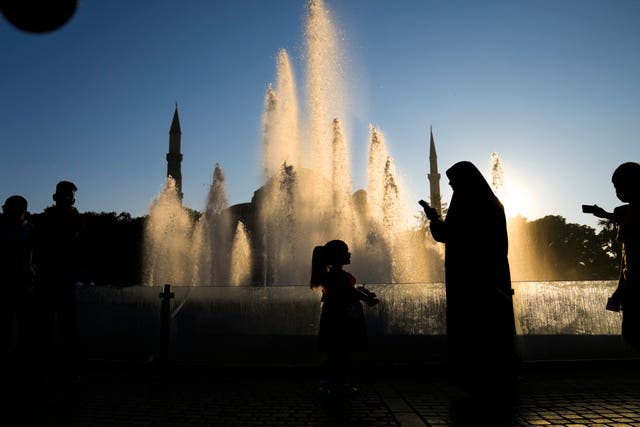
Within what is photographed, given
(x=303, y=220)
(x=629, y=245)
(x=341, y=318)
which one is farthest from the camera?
(x=303, y=220)

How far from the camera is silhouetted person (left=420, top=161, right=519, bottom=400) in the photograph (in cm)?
442

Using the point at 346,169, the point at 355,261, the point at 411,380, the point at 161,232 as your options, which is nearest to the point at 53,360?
the point at 411,380

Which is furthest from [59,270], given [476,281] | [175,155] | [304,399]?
[175,155]

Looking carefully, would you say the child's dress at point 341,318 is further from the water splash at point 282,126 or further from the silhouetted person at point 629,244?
the water splash at point 282,126

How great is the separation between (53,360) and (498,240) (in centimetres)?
596

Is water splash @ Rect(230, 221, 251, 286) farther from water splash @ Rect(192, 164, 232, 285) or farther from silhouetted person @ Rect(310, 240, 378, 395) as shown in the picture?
silhouetted person @ Rect(310, 240, 378, 395)

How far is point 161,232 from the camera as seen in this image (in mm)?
34406

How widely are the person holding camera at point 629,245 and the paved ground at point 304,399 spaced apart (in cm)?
87

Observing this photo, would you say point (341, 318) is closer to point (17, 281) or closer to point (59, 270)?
point (59, 270)

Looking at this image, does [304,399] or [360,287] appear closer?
[304,399]

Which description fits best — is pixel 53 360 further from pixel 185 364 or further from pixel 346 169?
pixel 346 169

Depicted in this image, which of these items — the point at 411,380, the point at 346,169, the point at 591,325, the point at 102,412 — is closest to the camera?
the point at 102,412

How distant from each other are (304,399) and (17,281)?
3.28 m

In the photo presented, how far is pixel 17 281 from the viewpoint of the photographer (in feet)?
16.5
